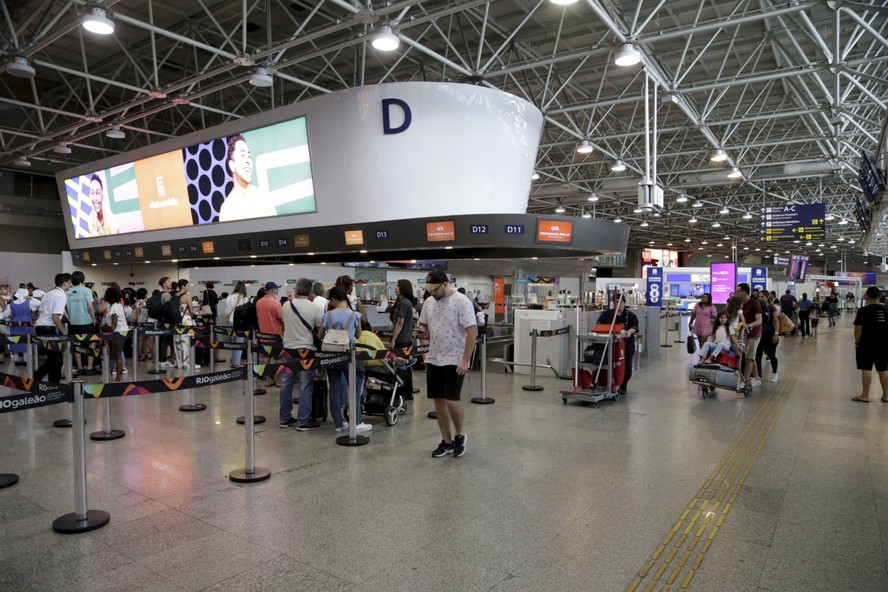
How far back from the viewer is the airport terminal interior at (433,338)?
3721 millimetres

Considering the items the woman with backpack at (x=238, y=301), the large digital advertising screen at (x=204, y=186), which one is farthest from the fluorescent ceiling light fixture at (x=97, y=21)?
the woman with backpack at (x=238, y=301)

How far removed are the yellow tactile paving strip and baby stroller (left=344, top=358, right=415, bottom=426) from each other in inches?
139

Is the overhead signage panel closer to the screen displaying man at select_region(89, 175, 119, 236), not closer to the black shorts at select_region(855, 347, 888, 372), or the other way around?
the black shorts at select_region(855, 347, 888, 372)

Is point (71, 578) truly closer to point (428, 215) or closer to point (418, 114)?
point (428, 215)

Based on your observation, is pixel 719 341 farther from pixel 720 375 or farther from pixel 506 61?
pixel 506 61

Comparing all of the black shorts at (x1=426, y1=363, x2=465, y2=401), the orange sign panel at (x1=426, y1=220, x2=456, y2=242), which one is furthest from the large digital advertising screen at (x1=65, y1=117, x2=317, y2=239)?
the black shorts at (x1=426, y1=363, x2=465, y2=401)

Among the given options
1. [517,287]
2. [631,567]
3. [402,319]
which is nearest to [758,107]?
[517,287]

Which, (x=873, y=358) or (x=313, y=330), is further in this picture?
(x=873, y=358)

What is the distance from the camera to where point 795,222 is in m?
23.8

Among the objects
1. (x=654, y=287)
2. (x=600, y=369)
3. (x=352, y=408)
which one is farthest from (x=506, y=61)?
(x=654, y=287)

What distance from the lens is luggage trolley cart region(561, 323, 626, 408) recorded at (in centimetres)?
846

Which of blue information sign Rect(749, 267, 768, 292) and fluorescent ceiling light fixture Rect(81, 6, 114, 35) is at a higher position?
fluorescent ceiling light fixture Rect(81, 6, 114, 35)

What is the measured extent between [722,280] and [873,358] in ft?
50.9

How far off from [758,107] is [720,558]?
19130mm
